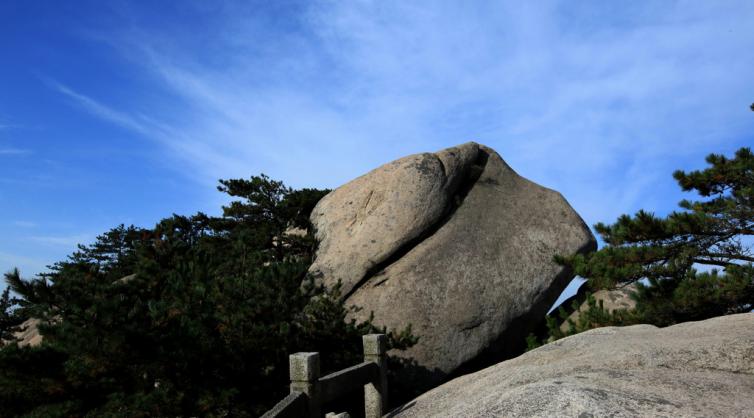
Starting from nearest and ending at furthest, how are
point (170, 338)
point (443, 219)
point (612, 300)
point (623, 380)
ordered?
point (623, 380) → point (170, 338) → point (443, 219) → point (612, 300)

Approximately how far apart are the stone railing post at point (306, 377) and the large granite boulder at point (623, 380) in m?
1.29

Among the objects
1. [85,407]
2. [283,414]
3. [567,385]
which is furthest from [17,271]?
[567,385]

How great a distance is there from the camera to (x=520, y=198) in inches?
565

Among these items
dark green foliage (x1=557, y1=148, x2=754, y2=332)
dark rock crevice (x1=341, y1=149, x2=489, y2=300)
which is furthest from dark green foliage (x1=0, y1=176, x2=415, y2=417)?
dark green foliage (x1=557, y1=148, x2=754, y2=332)

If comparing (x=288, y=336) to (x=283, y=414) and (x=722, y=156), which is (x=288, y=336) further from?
(x=722, y=156)

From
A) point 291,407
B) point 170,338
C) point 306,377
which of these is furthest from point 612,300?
point 170,338

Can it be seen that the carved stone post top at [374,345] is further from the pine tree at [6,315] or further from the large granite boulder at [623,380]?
the pine tree at [6,315]

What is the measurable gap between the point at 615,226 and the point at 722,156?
2.57 meters

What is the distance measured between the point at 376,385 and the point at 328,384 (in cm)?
198

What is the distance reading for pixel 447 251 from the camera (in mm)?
12508

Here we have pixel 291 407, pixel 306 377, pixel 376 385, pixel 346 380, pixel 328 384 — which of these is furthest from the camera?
pixel 376 385

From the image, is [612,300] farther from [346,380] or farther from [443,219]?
[346,380]

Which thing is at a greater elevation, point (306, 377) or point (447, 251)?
point (447, 251)

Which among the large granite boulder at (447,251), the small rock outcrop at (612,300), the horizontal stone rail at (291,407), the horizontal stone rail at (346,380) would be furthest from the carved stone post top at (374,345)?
the small rock outcrop at (612,300)
